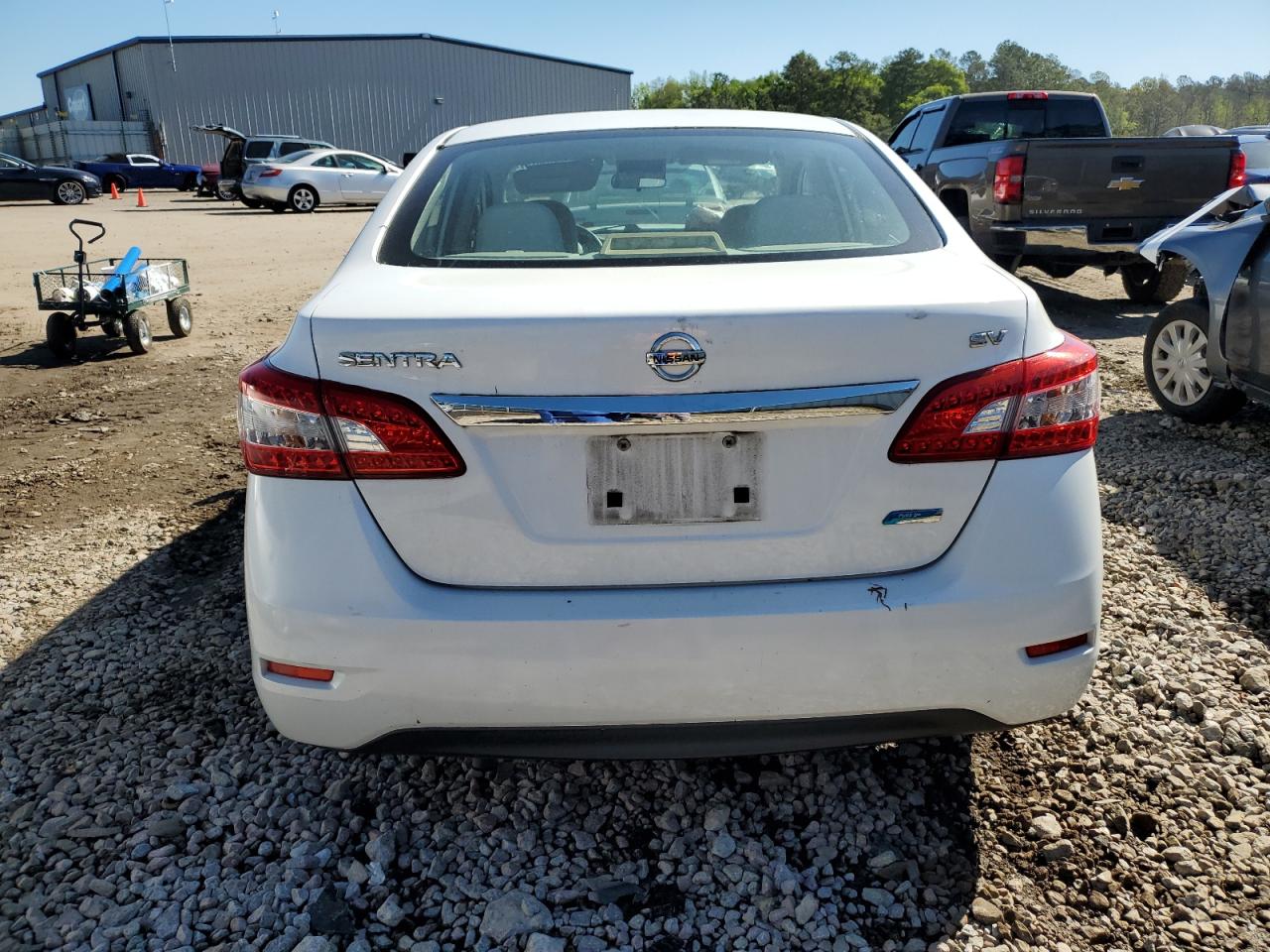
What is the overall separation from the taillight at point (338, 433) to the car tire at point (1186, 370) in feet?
15.7

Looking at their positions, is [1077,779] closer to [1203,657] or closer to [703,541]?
[1203,657]

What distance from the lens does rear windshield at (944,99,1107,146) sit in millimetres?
11000

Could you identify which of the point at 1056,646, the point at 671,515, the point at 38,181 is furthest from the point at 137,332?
the point at 38,181

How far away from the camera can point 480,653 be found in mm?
1943

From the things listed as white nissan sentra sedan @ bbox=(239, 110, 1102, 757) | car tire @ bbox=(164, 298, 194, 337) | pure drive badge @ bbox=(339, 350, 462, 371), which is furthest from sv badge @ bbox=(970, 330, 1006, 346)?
car tire @ bbox=(164, 298, 194, 337)

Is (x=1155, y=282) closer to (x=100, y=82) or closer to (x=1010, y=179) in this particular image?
(x=1010, y=179)

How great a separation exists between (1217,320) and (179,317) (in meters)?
7.71

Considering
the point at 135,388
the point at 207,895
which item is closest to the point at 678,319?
the point at 207,895

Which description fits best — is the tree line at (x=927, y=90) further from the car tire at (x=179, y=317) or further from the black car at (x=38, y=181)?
the car tire at (x=179, y=317)

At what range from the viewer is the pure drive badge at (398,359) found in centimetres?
188

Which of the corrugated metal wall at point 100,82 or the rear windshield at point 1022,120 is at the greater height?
the corrugated metal wall at point 100,82

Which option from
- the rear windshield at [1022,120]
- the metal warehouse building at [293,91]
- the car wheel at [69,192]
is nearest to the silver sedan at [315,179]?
the car wheel at [69,192]

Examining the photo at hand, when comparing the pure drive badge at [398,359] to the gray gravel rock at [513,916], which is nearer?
the pure drive badge at [398,359]

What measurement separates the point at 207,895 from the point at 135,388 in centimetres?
552
